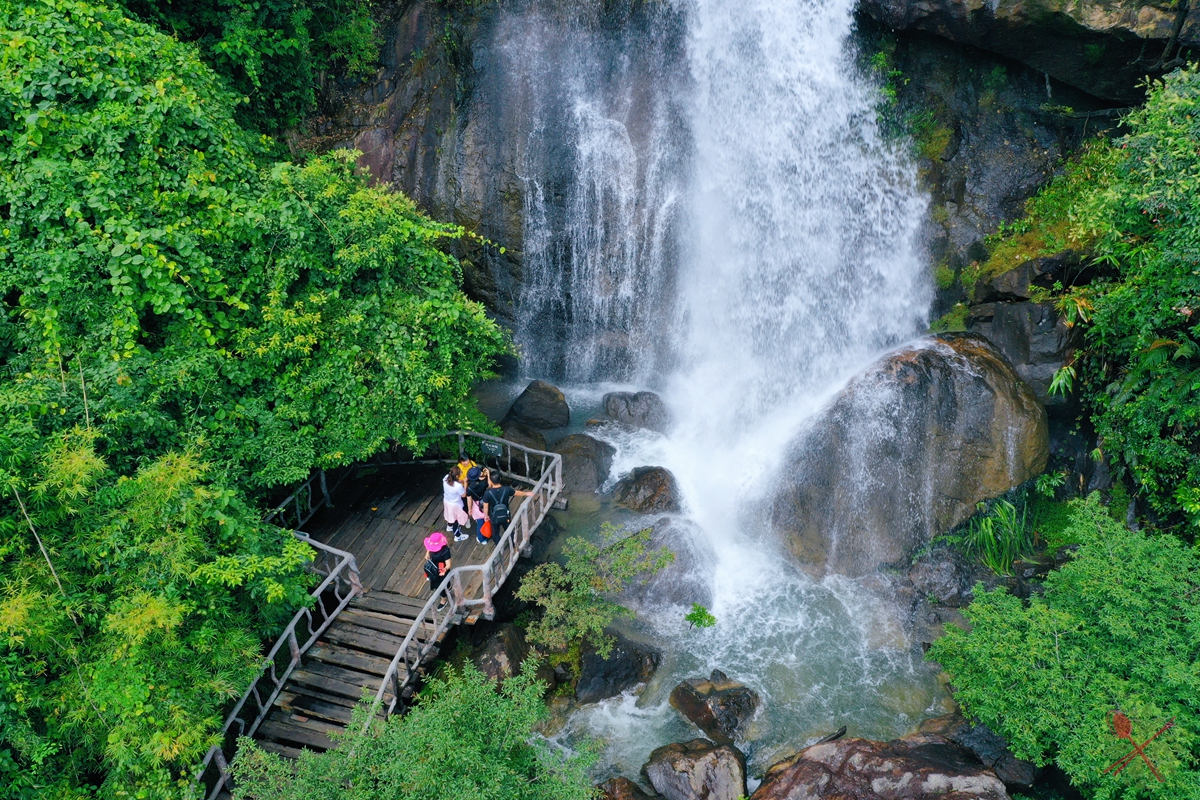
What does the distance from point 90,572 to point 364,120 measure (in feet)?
42.4

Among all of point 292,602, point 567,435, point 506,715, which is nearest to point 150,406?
point 292,602

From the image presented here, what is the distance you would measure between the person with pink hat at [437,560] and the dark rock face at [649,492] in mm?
5347

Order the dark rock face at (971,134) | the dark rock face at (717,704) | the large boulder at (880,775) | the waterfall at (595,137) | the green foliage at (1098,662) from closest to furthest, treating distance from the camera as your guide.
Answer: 1. the green foliage at (1098,662)
2. the large boulder at (880,775)
3. the dark rock face at (717,704)
4. the dark rock face at (971,134)
5. the waterfall at (595,137)

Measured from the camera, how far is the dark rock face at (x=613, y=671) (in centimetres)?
1278

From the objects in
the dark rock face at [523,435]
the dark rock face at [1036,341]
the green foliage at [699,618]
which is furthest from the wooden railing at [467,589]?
the dark rock face at [1036,341]

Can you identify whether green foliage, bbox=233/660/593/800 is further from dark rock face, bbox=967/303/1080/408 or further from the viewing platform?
dark rock face, bbox=967/303/1080/408

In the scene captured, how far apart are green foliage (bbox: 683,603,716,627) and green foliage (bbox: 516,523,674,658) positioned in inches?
64.0

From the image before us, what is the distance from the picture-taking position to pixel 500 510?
1242cm

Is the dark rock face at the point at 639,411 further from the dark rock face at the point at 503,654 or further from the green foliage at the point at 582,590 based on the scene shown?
the dark rock face at the point at 503,654

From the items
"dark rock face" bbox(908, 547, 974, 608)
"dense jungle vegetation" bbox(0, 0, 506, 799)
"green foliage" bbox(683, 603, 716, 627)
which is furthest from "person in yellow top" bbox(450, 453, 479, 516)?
"dark rock face" bbox(908, 547, 974, 608)

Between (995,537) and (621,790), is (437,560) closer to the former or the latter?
(621,790)

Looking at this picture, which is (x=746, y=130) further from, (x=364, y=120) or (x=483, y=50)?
(x=364, y=120)

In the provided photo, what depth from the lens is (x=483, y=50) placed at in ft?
59.1

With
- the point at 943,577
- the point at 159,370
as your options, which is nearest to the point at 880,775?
the point at 943,577
